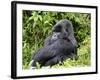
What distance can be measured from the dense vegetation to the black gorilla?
38 millimetres

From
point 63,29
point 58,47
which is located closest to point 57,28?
point 63,29

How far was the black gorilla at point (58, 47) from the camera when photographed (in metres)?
2.13

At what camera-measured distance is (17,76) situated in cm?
203

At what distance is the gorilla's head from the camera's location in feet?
7.16

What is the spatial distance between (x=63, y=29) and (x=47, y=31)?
16 centimetres

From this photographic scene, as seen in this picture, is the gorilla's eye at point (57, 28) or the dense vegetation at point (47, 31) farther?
the gorilla's eye at point (57, 28)

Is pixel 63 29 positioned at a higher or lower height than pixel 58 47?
higher

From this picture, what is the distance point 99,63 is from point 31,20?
31.1 inches

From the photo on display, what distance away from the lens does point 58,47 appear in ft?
7.18

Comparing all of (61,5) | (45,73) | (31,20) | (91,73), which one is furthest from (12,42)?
(91,73)

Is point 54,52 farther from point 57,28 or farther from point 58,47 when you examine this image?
point 57,28

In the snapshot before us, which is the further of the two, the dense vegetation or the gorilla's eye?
the gorilla's eye
